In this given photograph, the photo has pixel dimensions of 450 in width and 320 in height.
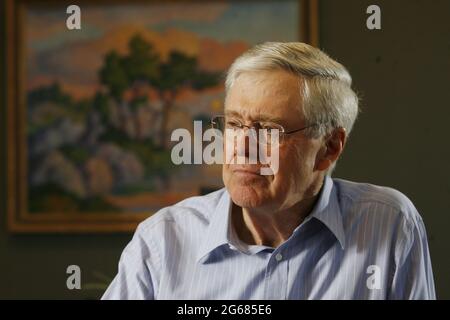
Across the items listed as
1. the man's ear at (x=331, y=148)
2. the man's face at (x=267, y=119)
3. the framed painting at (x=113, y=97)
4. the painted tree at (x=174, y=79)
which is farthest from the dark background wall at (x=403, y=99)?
the man's face at (x=267, y=119)

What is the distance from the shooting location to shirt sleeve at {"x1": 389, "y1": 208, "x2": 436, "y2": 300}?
1030mm

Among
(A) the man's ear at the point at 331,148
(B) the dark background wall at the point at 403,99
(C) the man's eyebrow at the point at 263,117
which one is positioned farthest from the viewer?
(B) the dark background wall at the point at 403,99

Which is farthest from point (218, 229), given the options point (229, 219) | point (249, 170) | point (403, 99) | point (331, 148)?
point (403, 99)

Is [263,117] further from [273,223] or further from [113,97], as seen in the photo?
[113,97]

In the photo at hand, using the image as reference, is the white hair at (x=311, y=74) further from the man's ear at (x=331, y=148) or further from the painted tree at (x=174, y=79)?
the painted tree at (x=174, y=79)

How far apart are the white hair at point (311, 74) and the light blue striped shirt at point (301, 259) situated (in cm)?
13

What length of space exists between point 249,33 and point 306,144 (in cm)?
111

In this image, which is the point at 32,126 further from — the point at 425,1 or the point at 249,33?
the point at 425,1

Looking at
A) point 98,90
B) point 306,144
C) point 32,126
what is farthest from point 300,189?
point 32,126

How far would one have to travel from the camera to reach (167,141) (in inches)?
83.8

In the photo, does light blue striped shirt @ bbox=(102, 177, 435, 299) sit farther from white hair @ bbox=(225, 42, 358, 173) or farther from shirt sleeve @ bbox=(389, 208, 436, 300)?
white hair @ bbox=(225, 42, 358, 173)

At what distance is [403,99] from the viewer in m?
1.98

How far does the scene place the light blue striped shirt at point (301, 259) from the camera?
1035 mm

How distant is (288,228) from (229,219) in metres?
0.10
